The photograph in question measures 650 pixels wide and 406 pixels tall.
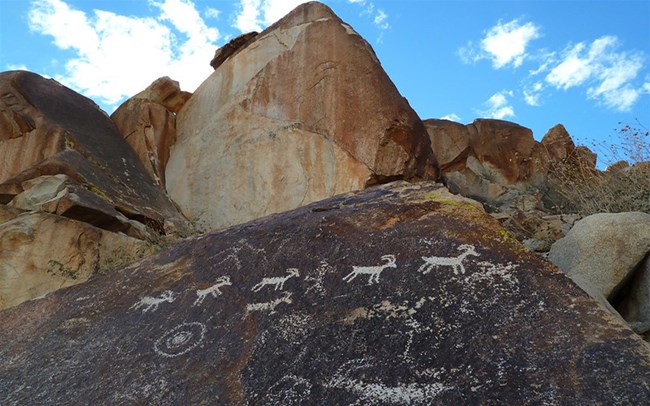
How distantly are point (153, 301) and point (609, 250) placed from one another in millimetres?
2962

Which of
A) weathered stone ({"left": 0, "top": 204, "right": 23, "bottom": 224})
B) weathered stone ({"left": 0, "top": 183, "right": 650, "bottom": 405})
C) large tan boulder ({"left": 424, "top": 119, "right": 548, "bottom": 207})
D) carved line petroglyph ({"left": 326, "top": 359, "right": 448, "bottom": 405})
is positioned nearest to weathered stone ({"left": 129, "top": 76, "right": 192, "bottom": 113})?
weathered stone ({"left": 0, "top": 204, "right": 23, "bottom": 224})

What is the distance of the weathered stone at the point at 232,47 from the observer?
10.2 m

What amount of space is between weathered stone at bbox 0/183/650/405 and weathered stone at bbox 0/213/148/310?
7.54 ft

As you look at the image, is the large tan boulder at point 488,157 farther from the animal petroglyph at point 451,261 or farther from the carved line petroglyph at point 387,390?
the carved line petroglyph at point 387,390

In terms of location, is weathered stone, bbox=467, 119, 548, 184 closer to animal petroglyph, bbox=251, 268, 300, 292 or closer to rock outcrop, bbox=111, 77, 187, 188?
rock outcrop, bbox=111, 77, 187, 188

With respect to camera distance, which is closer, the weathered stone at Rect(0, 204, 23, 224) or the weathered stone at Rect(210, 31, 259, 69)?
the weathered stone at Rect(0, 204, 23, 224)

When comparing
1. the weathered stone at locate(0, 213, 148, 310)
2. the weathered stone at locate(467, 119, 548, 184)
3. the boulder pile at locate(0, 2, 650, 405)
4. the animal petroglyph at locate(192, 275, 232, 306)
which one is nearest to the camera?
the boulder pile at locate(0, 2, 650, 405)

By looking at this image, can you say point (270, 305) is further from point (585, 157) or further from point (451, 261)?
point (585, 157)

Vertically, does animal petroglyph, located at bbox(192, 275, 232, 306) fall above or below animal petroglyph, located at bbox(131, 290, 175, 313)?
above

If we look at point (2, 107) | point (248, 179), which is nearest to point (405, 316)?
point (248, 179)

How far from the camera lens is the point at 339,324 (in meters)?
2.93

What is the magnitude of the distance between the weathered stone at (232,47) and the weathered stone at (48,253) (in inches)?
181

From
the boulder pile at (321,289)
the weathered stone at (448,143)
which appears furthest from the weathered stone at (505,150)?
the boulder pile at (321,289)

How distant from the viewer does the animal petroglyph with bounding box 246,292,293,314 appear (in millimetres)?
3240
